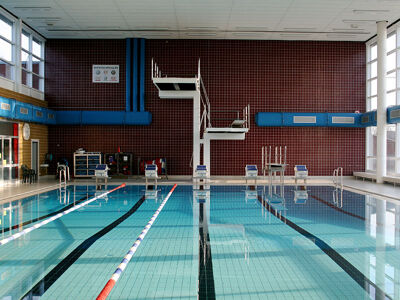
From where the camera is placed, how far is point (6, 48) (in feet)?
36.8

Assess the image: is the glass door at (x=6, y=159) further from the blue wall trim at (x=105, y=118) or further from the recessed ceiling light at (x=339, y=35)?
the recessed ceiling light at (x=339, y=35)

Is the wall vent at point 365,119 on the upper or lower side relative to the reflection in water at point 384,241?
upper

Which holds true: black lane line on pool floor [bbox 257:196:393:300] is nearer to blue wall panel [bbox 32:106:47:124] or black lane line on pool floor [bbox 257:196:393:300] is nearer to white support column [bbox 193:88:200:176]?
white support column [bbox 193:88:200:176]

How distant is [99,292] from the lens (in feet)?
10.4

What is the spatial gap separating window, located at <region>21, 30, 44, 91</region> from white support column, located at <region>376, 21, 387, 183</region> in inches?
499

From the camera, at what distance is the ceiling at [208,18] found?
10352 millimetres

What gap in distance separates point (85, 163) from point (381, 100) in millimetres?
11064

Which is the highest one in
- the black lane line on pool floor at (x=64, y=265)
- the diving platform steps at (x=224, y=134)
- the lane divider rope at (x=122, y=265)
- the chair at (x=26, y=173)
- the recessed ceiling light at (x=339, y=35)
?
the recessed ceiling light at (x=339, y=35)

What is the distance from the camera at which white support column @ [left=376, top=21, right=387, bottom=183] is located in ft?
38.1

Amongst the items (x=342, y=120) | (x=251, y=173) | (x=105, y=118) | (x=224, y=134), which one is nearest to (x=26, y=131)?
(x=105, y=118)

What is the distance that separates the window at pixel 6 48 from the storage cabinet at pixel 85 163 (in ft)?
12.1

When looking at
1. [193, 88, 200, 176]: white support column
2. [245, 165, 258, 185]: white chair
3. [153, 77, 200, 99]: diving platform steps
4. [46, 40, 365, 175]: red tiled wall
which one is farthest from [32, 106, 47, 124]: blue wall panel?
[245, 165, 258, 185]: white chair

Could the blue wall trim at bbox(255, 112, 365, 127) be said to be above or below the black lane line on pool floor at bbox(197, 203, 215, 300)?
above

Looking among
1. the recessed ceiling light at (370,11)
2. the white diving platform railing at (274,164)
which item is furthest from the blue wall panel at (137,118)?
the recessed ceiling light at (370,11)
